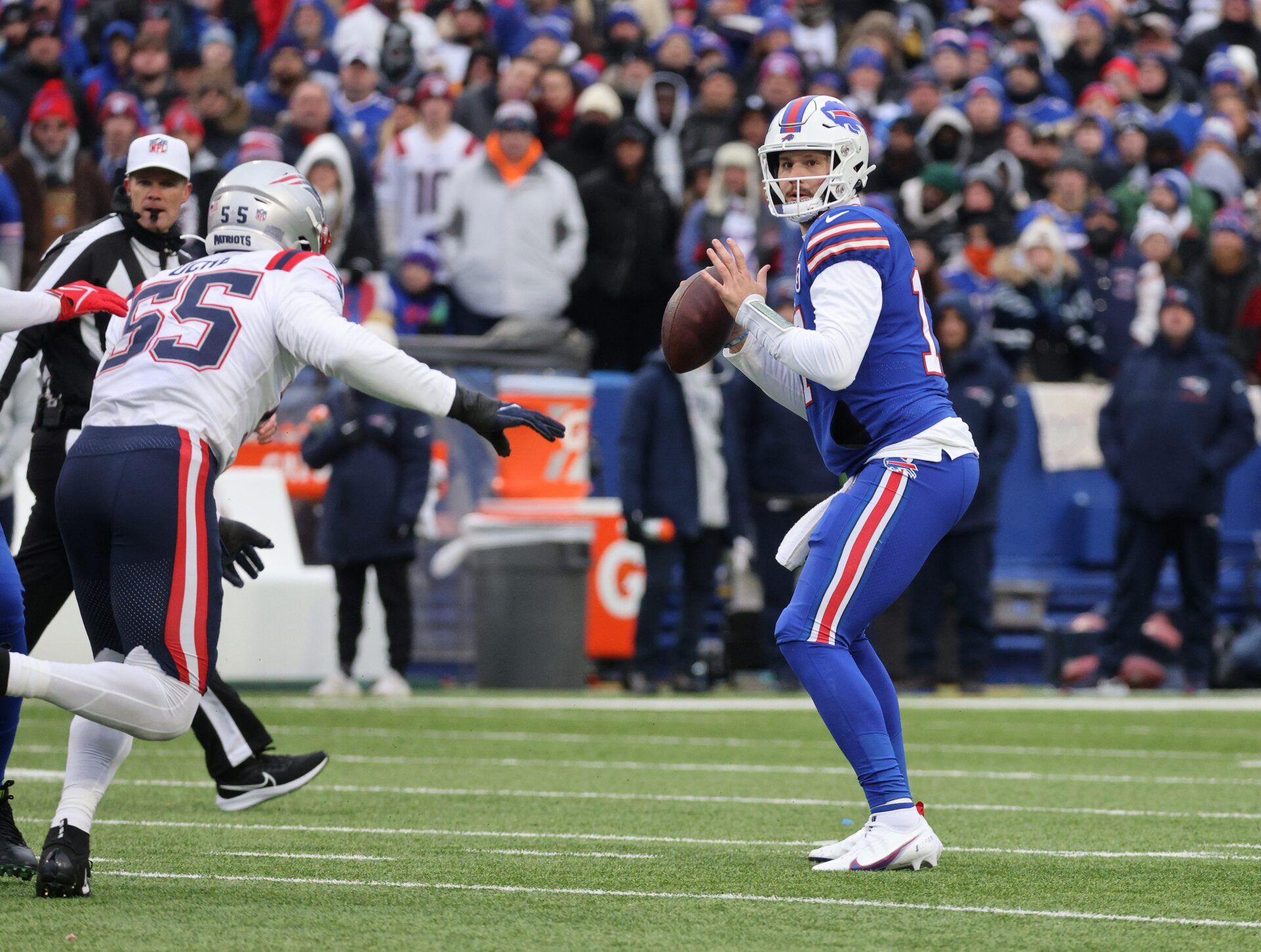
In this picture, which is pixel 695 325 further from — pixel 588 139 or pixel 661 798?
pixel 588 139

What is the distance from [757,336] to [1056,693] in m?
8.37

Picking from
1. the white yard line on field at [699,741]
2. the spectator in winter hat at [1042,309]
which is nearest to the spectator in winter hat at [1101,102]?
the spectator in winter hat at [1042,309]

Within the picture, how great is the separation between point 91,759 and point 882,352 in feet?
7.41

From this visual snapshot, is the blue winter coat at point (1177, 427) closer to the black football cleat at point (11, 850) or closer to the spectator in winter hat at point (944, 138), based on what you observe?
the spectator in winter hat at point (944, 138)

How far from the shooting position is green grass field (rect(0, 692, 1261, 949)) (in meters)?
4.51

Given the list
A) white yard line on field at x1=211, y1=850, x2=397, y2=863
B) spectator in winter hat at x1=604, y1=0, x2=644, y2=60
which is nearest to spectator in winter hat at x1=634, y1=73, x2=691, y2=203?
spectator in winter hat at x1=604, y1=0, x2=644, y2=60

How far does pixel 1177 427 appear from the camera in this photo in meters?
13.1

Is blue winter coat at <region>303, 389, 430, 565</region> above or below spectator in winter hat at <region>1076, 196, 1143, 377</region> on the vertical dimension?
below

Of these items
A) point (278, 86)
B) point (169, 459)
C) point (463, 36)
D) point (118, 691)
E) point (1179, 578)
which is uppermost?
point (463, 36)

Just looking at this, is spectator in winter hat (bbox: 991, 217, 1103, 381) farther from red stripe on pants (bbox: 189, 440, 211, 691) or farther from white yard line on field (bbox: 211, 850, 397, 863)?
red stripe on pants (bbox: 189, 440, 211, 691)

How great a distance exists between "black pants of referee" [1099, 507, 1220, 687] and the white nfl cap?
8008mm

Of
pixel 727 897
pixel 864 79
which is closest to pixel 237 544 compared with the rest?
pixel 727 897

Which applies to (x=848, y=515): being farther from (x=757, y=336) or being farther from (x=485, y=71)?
(x=485, y=71)

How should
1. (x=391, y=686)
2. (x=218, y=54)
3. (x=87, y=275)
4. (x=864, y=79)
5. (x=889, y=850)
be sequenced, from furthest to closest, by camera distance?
(x=864, y=79) → (x=218, y=54) → (x=391, y=686) → (x=87, y=275) → (x=889, y=850)
